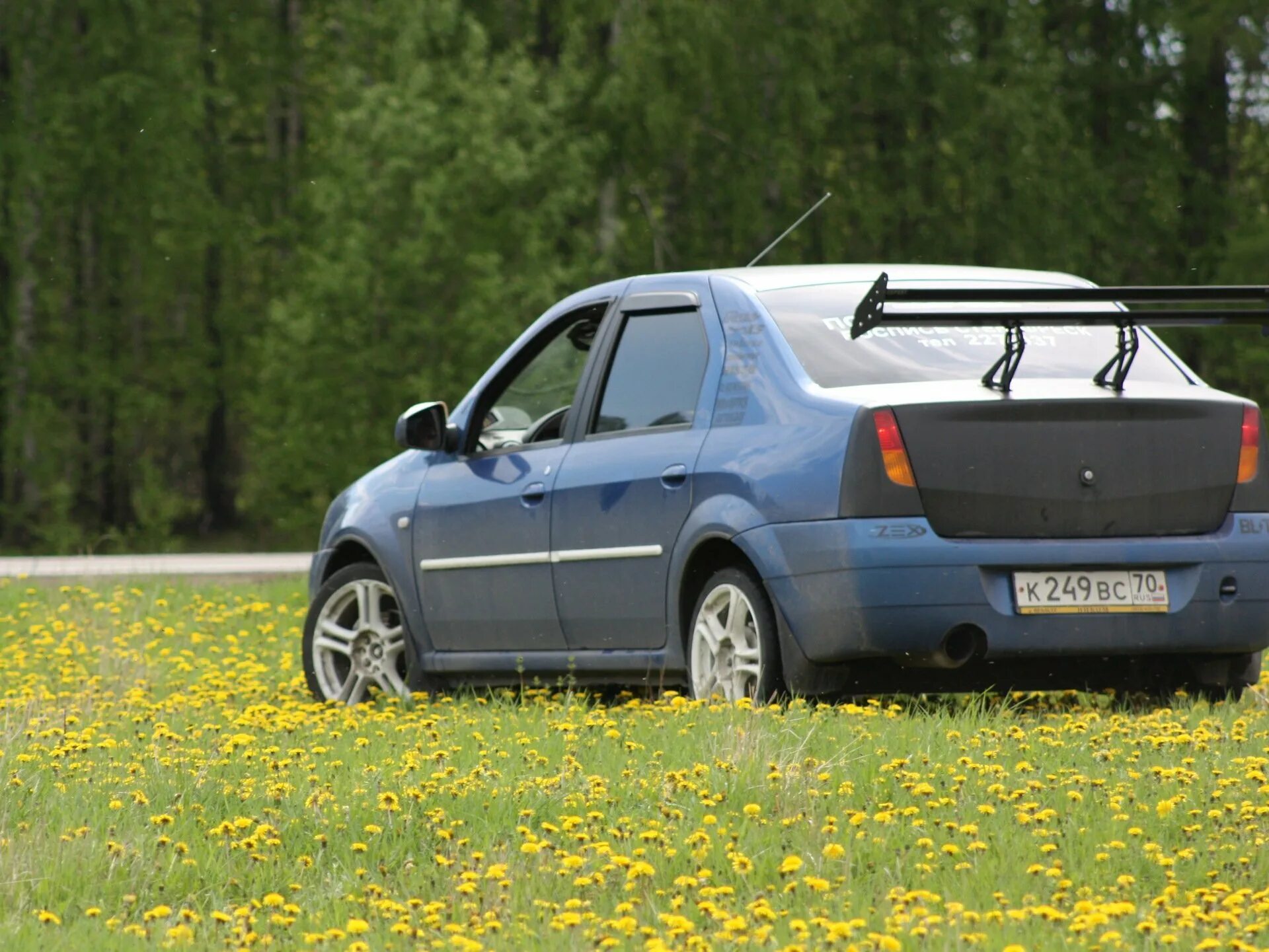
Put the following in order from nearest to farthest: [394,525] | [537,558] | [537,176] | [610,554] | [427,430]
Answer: [610,554] < [537,558] < [427,430] < [394,525] < [537,176]

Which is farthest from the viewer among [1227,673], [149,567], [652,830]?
[149,567]

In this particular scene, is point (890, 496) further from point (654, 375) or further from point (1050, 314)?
point (654, 375)

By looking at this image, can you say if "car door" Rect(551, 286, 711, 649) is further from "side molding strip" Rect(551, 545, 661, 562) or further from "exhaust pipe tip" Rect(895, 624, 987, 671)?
"exhaust pipe tip" Rect(895, 624, 987, 671)

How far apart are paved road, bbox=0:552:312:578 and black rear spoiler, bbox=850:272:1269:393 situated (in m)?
9.75

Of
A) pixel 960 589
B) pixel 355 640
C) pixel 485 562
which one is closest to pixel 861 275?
pixel 960 589

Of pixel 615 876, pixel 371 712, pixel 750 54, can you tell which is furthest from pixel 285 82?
pixel 615 876

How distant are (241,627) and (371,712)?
4984mm

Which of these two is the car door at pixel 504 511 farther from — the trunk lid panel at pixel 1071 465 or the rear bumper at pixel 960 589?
the trunk lid panel at pixel 1071 465

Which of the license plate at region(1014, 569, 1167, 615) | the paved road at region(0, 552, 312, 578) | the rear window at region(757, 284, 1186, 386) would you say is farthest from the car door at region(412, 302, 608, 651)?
the paved road at region(0, 552, 312, 578)

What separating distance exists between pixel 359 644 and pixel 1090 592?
11.4 feet

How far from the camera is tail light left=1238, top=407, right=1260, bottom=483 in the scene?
6.97 m

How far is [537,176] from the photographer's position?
30406mm

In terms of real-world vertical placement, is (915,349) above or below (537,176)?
below

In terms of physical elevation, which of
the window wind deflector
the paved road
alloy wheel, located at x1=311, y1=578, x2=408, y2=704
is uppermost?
the window wind deflector
